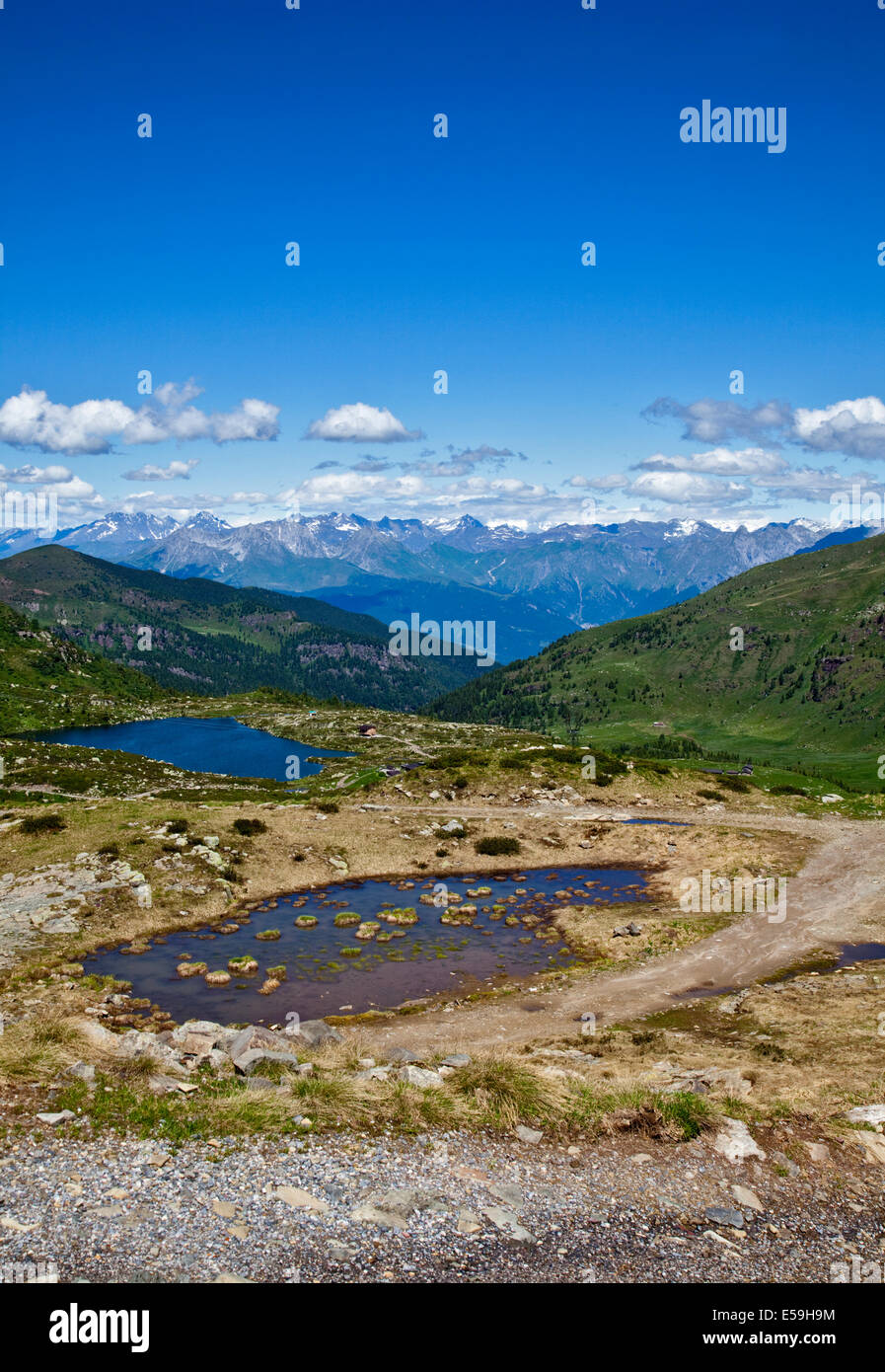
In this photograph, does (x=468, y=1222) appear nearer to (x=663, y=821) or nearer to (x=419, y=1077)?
(x=419, y=1077)

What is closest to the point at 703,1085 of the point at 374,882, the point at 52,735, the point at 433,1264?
the point at 433,1264

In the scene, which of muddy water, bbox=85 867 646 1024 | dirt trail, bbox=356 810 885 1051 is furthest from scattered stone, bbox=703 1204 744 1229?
muddy water, bbox=85 867 646 1024

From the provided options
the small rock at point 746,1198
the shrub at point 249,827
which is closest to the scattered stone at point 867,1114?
the small rock at point 746,1198

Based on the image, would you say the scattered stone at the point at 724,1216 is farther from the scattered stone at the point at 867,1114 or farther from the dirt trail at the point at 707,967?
the dirt trail at the point at 707,967

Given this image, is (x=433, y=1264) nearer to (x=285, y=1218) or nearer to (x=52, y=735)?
(x=285, y=1218)

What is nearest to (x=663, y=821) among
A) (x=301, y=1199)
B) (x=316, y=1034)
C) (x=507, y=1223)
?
(x=316, y=1034)
